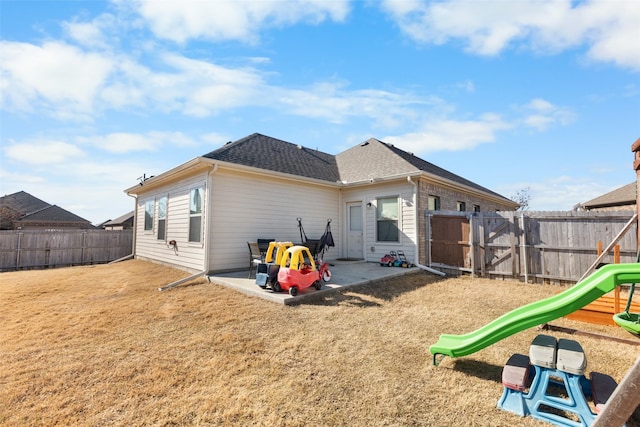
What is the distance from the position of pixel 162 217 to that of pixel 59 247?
6.72m

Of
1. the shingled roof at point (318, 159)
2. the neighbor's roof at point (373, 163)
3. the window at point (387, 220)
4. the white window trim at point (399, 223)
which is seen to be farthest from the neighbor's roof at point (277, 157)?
the window at point (387, 220)

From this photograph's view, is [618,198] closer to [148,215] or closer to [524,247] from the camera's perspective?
[524,247]

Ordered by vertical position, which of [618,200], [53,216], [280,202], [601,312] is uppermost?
[618,200]

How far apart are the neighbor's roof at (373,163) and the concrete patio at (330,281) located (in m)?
3.33

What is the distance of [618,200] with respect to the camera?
18.4 meters

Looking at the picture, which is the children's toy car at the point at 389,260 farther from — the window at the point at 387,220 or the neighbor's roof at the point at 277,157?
the neighbor's roof at the point at 277,157

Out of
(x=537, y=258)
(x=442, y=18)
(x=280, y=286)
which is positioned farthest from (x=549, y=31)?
(x=280, y=286)

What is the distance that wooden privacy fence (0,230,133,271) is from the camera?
11.8 metres

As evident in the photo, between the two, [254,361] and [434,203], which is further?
[434,203]

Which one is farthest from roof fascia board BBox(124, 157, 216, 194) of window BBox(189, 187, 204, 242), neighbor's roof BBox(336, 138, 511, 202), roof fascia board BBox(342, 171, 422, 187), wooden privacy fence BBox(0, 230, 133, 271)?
neighbor's roof BBox(336, 138, 511, 202)

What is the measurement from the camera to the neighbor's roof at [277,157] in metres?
8.37

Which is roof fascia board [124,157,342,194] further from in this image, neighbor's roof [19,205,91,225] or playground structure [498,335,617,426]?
neighbor's roof [19,205,91,225]

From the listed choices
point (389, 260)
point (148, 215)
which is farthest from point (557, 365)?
point (148, 215)

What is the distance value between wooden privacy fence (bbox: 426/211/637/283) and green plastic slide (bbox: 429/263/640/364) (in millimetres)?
5198
